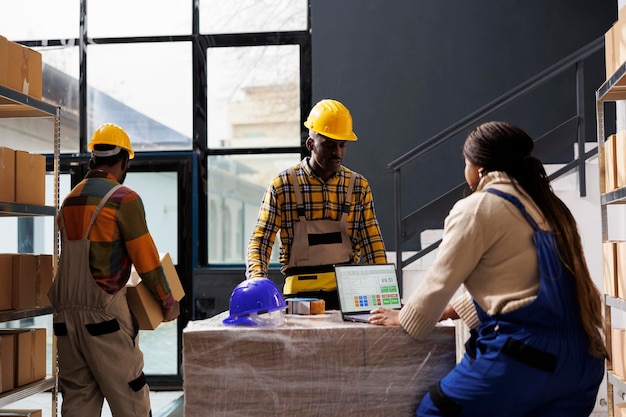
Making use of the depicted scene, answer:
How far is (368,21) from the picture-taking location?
246 inches

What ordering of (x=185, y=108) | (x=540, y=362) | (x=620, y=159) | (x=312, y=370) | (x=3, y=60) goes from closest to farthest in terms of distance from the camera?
(x=540, y=362) < (x=312, y=370) < (x=620, y=159) < (x=3, y=60) < (x=185, y=108)

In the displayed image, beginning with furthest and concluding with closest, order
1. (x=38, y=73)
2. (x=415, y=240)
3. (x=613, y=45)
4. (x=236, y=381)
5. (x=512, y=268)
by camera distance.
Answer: (x=415, y=240), (x=38, y=73), (x=613, y=45), (x=236, y=381), (x=512, y=268)

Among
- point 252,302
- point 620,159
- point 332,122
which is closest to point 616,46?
point 620,159

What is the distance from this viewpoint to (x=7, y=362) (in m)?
3.40

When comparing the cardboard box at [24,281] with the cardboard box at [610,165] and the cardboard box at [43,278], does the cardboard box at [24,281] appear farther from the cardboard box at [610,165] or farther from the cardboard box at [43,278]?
the cardboard box at [610,165]

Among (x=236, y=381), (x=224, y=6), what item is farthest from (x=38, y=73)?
(x=224, y=6)

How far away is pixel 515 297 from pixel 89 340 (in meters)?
1.94

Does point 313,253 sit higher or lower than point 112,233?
lower

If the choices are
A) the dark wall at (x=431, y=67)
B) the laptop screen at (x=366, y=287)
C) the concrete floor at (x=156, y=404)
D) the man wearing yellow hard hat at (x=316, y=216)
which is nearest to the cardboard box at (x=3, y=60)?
the man wearing yellow hard hat at (x=316, y=216)

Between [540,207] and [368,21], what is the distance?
4326 millimetres

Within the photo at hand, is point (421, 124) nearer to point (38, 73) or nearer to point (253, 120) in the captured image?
point (253, 120)

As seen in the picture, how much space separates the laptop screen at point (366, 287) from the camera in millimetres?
2656

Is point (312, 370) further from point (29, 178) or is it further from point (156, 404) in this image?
point (156, 404)

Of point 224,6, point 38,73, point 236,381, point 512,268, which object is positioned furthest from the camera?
point 224,6
